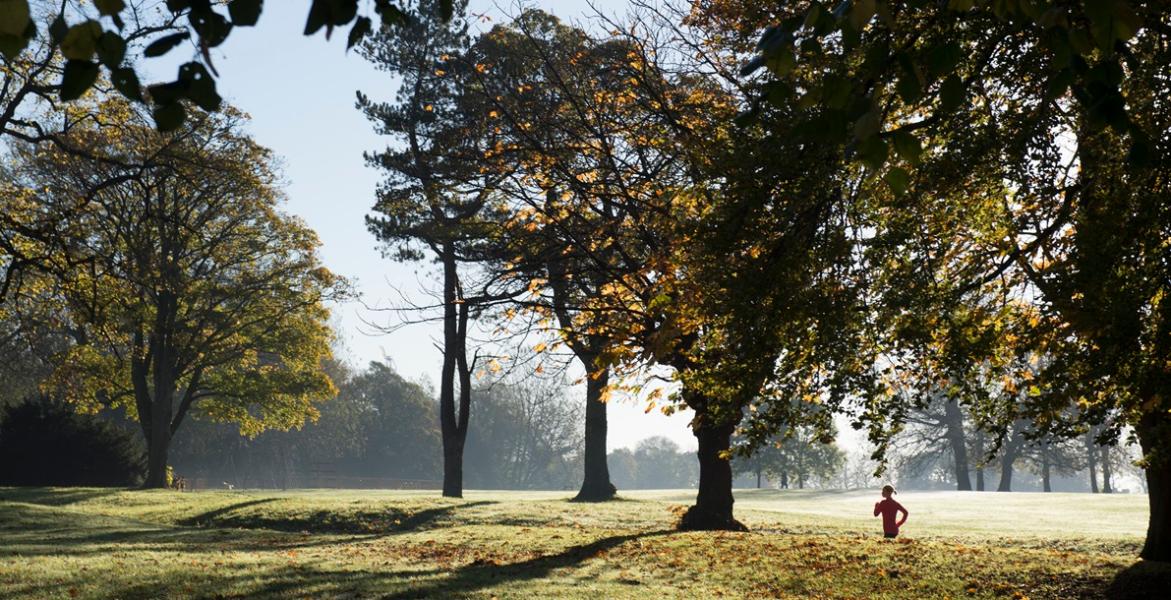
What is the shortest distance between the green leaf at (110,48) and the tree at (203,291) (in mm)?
30903

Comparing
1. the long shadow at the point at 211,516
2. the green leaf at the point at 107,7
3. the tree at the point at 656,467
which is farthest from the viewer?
the tree at the point at 656,467

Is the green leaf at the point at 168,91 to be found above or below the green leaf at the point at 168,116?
above

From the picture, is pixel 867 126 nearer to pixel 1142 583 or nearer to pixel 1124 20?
pixel 1124 20

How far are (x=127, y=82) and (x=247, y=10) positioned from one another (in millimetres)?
519

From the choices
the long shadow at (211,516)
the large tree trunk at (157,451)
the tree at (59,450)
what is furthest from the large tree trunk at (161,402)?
the long shadow at (211,516)

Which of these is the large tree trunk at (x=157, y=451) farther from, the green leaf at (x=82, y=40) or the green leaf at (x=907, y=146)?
the green leaf at (x=907, y=146)

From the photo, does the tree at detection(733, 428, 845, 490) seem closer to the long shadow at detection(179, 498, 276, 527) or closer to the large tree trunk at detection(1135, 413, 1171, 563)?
the long shadow at detection(179, 498, 276, 527)

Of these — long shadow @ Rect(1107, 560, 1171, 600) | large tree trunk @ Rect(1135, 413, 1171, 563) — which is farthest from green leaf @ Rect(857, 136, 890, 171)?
large tree trunk @ Rect(1135, 413, 1171, 563)

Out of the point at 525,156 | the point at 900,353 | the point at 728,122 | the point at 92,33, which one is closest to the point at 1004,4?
the point at 92,33

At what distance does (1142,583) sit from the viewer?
11742 millimetres

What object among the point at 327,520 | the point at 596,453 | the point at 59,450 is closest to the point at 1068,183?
the point at 327,520

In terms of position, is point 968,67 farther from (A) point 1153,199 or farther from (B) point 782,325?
(B) point 782,325

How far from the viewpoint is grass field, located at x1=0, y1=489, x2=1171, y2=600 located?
1195cm

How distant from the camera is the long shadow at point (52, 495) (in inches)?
1072
